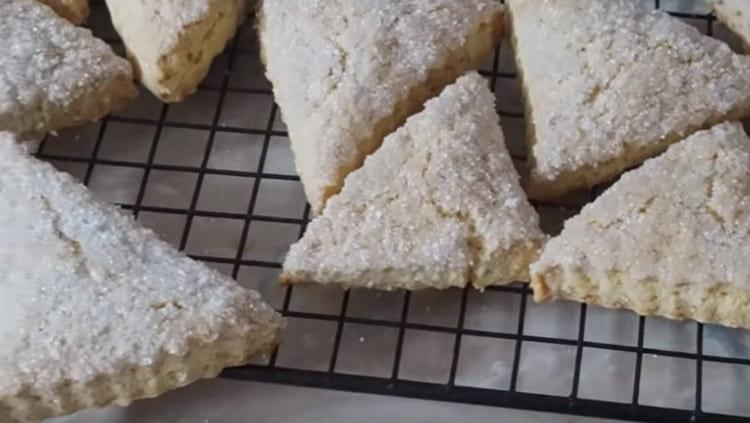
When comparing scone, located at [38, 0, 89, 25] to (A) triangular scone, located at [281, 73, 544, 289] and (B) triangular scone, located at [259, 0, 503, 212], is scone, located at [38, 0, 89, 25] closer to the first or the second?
(B) triangular scone, located at [259, 0, 503, 212]

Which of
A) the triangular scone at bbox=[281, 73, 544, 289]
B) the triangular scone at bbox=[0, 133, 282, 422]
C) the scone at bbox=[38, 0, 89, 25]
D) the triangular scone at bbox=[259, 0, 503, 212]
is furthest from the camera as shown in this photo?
the scone at bbox=[38, 0, 89, 25]

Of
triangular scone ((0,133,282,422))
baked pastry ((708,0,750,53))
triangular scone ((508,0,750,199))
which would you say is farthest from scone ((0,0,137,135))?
baked pastry ((708,0,750,53))

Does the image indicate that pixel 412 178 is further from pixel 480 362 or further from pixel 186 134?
pixel 186 134

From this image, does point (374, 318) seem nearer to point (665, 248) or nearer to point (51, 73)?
point (665, 248)

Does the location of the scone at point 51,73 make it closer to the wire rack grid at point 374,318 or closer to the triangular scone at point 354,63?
the wire rack grid at point 374,318

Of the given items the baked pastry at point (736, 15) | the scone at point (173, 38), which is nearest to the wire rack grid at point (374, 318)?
the scone at point (173, 38)

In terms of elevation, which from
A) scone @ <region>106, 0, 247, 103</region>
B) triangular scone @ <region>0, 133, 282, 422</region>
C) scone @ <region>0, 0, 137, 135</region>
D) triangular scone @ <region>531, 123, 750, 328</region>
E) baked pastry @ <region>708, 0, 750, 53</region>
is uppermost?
baked pastry @ <region>708, 0, 750, 53</region>

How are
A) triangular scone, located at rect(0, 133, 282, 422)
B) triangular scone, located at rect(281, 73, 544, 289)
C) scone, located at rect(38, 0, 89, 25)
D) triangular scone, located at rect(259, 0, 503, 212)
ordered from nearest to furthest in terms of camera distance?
1. triangular scone, located at rect(0, 133, 282, 422)
2. triangular scone, located at rect(281, 73, 544, 289)
3. triangular scone, located at rect(259, 0, 503, 212)
4. scone, located at rect(38, 0, 89, 25)
